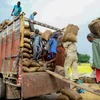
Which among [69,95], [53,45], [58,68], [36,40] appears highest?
[36,40]

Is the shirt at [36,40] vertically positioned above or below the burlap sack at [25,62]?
above

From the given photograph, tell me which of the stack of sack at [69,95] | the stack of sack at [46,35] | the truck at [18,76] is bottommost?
the stack of sack at [69,95]

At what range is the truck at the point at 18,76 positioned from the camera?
4.68 metres

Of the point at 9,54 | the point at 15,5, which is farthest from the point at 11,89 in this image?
the point at 15,5

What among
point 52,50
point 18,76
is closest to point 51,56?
point 52,50

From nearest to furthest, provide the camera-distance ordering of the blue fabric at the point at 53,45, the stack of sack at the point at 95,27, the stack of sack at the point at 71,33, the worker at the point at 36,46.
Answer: the stack of sack at the point at 95,27
the worker at the point at 36,46
the stack of sack at the point at 71,33
the blue fabric at the point at 53,45

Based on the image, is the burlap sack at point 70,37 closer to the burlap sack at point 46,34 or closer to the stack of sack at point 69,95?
the burlap sack at point 46,34

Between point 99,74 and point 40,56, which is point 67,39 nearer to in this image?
point 40,56

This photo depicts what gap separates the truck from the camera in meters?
4.68

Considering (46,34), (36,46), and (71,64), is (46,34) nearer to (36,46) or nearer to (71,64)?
(36,46)

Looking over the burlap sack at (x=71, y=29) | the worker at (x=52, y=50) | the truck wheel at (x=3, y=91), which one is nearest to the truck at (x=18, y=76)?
the truck wheel at (x=3, y=91)

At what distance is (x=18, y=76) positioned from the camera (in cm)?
472

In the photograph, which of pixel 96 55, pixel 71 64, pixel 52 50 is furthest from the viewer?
pixel 52 50

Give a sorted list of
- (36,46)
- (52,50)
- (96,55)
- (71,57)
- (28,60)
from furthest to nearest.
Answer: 1. (52,50)
2. (71,57)
3. (36,46)
4. (28,60)
5. (96,55)
